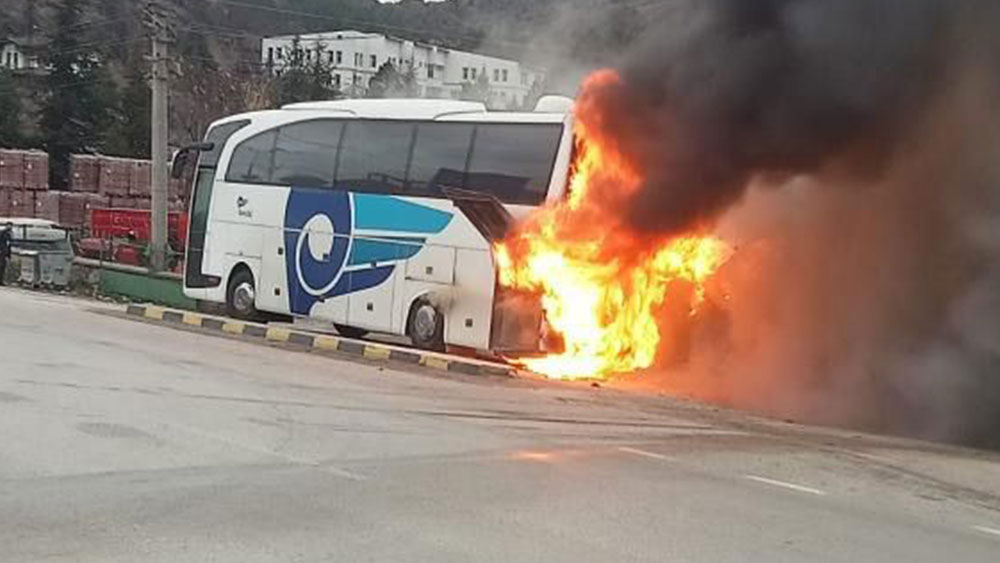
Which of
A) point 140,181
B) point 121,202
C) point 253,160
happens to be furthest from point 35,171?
point 253,160

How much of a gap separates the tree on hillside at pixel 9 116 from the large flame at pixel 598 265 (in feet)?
154

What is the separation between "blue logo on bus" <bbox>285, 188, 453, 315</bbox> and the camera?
17531 millimetres

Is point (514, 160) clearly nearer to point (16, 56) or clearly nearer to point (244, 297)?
point (244, 297)

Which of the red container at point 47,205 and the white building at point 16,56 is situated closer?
the red container at point 47,205

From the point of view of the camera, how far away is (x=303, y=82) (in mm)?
60812

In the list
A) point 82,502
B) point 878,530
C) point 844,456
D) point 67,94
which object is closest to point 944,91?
point 844,456

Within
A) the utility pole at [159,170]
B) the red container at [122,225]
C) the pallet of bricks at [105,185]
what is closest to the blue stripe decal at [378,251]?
the utility pole at [159,170]

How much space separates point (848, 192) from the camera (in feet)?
44.2

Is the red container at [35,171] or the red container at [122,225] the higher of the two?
the red container at [35,171]

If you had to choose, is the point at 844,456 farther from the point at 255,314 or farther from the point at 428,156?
the point at 255,314

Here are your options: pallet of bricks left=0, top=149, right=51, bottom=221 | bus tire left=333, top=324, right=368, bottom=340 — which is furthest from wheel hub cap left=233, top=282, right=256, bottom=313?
pallet of bricks left=0, top=149, right=51, bottom=221

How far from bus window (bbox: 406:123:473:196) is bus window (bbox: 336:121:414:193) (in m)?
0.23

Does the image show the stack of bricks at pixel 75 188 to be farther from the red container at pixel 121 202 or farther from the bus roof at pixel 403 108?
the bus roof at pixel 403 108

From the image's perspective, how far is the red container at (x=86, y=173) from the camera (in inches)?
1929
